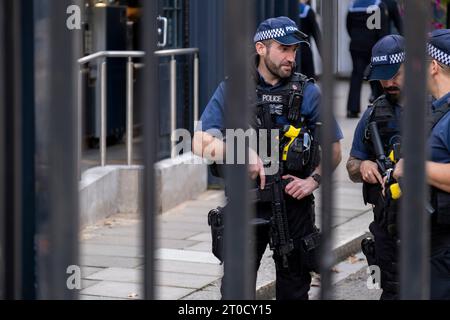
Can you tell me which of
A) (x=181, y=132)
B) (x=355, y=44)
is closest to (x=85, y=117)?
Answer: (x=181, y=132)

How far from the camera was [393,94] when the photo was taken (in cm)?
511

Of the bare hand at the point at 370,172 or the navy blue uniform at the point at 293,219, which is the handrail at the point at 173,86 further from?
the bare hand at the point at 370,172

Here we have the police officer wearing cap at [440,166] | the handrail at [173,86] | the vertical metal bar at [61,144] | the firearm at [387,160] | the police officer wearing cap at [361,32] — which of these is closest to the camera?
the vertical metal bar at [61,144]

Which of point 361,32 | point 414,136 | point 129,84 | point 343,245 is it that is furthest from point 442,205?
point 361,32

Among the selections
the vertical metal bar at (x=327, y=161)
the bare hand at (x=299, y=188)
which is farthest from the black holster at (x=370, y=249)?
the vertical metal bar at (x=327, y=161)

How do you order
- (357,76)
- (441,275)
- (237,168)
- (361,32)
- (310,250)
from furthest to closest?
(357,76) < (361,32) < (310,250) < (441,275) < (237,168)

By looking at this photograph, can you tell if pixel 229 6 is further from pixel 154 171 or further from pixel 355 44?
pixel 355 44

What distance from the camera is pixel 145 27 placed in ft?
6.45

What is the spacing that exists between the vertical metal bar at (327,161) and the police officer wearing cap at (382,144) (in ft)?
8.85

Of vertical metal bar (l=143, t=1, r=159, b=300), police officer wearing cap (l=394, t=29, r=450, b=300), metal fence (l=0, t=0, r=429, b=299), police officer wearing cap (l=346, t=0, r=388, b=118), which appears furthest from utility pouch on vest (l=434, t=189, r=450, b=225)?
police officer wearing cap (l=346, t=0, r=388, b=118)

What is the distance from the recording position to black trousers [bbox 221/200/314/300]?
17.8 feet

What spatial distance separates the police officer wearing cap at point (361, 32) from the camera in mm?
12867

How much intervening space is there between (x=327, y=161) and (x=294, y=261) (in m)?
3.34

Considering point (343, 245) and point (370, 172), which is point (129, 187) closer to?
point (343, 245)
